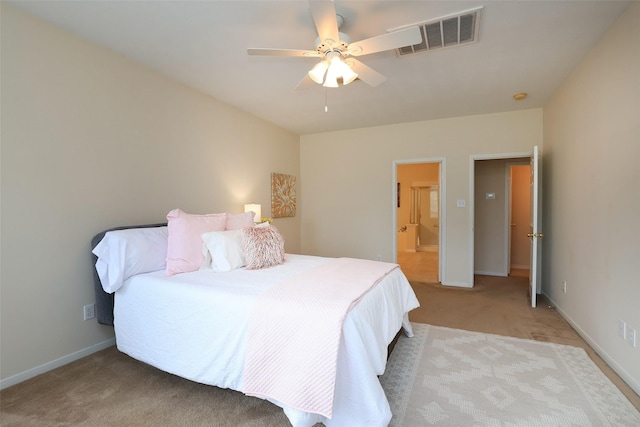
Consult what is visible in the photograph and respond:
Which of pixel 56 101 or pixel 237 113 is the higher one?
pixel 237 113

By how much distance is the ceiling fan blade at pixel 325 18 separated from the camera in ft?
5.32

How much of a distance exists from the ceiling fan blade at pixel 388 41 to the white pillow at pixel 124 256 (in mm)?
2109

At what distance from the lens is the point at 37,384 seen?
2023 mm

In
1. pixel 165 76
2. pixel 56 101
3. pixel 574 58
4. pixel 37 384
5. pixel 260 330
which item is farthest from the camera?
pixel 165 76

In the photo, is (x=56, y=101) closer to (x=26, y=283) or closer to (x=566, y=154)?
(x=26, y=283)

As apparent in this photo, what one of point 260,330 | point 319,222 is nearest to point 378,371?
point 260,330

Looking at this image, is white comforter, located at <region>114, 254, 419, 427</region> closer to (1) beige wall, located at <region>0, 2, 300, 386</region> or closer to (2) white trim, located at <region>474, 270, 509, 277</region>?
(1) beige wall, located at <region>0, 2, 300, 386</region>

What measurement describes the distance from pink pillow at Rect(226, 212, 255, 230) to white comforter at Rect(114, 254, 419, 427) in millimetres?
634

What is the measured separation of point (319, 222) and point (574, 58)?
3887 millimetres

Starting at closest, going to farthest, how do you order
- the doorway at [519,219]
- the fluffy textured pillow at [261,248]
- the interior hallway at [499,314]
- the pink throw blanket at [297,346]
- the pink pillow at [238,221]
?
the pink throw blanket at [297,346], the fluffy textured pillow at [261,248], the interior hallway at [499,314], the pink pillow at [238,221], the doorway at [519,219]

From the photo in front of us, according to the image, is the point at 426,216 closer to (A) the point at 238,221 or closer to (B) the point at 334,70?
(A) the point at 238,221

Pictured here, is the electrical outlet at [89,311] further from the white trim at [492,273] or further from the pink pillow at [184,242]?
the white trim at [492,273]

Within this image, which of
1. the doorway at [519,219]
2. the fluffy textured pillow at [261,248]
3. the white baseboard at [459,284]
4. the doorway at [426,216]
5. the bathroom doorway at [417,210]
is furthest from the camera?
the doorway at [426,216]

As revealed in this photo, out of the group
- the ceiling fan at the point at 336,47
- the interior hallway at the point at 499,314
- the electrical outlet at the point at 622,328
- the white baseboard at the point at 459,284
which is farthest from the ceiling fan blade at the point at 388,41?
the white baseboard at the point at 459,284
